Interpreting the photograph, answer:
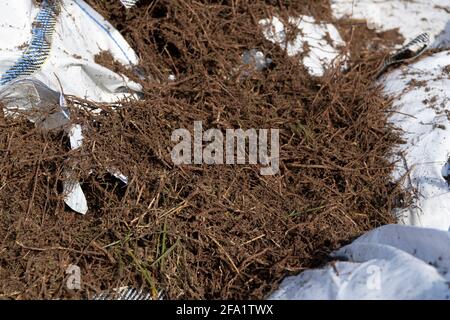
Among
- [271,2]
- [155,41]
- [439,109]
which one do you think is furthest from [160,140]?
[439,109]

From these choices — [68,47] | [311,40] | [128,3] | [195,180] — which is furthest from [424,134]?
[68,47]

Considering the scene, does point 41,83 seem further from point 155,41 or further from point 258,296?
point 258,296

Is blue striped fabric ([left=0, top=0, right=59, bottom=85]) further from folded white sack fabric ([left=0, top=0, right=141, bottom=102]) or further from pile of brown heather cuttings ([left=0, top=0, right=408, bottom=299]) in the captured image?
pile of brown heather cuttings ([left=0, top=0, right=408, bottom=299])

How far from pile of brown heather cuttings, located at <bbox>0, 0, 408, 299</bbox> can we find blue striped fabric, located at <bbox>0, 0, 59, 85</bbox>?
163 mm

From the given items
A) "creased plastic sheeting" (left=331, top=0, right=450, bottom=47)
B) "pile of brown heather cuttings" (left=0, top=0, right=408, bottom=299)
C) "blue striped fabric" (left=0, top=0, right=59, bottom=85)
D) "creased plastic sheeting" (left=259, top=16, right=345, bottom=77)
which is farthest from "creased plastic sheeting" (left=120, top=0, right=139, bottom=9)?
"creased plastic sheeting" (left=331, top=0, right=450, bottom=47)

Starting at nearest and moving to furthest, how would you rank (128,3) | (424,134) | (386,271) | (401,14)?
(386,271), (424,134), (128,3), (401,14)

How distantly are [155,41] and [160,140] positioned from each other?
512 mm

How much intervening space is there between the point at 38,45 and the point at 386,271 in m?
1.36

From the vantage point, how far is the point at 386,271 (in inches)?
59.8

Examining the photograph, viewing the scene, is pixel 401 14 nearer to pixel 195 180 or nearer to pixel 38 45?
pixel 195 180

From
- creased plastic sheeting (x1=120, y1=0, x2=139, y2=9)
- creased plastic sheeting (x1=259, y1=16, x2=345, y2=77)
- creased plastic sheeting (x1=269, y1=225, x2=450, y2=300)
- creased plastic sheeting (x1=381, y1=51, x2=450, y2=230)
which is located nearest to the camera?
creased plastic sheeting (x1=269, y1=225, x2=450, y2=300)

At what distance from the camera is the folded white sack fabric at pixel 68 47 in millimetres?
1974

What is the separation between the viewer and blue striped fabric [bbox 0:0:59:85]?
1.96 metres

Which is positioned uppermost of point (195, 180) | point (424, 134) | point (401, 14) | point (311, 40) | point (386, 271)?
point (401, 14)
